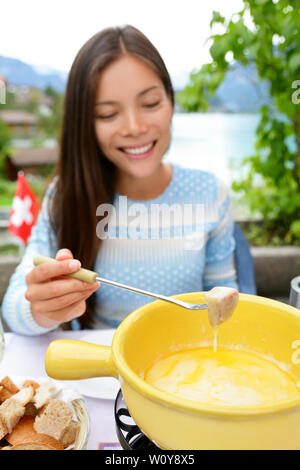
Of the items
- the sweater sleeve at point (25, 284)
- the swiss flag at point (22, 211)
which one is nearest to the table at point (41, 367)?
the sweater sleeve at point (25, 284)

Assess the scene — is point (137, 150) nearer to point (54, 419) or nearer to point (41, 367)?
point (41, 367)

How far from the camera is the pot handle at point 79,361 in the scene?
41 centimetres

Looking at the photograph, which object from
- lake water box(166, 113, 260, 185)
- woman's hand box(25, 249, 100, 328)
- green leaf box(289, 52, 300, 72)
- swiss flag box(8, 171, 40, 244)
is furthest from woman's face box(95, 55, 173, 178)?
swiss flag box(8, 171, 40, 244)

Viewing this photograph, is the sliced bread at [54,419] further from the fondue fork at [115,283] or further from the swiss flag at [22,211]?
the swiss flag at [22,211]

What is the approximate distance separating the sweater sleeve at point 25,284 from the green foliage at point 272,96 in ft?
2.70

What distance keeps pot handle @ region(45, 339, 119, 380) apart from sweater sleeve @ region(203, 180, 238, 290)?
0.74 metres

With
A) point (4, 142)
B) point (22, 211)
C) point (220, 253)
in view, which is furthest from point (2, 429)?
point (4, 142)

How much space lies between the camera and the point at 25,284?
0.94 metres

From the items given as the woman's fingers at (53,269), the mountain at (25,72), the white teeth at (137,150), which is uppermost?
the mountain at (25,72)

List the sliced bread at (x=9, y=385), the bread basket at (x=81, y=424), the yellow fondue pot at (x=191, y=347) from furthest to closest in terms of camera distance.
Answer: the sliced bread at (x=9, y=385), the bread basket at (x=81, y=424), the yellow fondue pot at (x=191, y=347)

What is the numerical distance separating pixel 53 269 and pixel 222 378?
29 cm

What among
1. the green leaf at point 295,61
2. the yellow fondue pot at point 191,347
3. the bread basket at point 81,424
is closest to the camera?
the yellow fondue pot at point 191,347

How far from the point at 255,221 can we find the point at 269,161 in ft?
1.34

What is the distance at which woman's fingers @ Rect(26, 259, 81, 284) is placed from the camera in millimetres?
576
